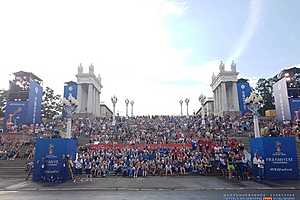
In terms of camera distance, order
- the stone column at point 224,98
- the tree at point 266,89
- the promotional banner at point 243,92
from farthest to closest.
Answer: the tree at point 266,89, the stone column at point 224,98, the promotional banner at point 243,92

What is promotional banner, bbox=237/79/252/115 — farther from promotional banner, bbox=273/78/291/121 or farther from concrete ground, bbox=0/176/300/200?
concrete ground, bbox=0/176/300/200

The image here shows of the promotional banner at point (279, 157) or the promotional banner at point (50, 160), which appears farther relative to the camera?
the promotional banner at point (50, 160)

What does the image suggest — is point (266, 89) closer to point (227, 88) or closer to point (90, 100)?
point (227, 88)

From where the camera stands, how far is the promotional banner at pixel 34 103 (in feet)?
137

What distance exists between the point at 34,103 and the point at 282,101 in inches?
1356

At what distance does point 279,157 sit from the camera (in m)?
19.6

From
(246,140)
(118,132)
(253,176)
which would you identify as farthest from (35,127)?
(253,176)

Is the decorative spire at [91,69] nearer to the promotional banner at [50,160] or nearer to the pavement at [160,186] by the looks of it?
the promotional banner at [50,160]

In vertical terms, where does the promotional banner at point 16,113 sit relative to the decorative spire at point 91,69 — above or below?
below

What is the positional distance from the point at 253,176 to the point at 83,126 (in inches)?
1109

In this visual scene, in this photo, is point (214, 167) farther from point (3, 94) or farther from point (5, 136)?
point (3, 94)

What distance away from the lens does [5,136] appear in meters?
37.6

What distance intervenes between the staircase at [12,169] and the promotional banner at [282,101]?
33.6 meters

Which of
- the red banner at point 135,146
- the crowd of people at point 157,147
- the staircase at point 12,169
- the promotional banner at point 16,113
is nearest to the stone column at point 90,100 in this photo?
the crowd of people at point 157,147
